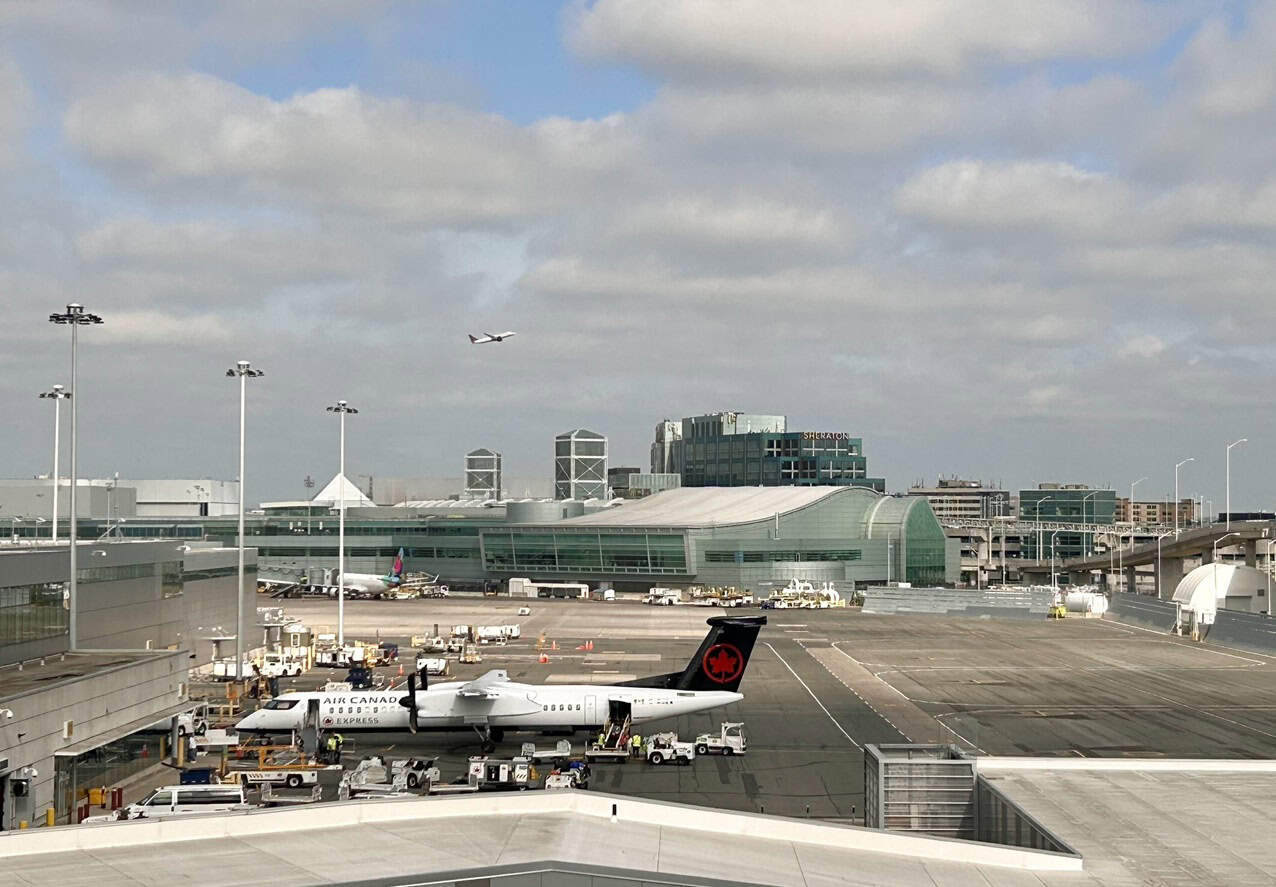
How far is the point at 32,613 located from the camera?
55156mm

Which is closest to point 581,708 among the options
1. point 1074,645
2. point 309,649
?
point 309,649

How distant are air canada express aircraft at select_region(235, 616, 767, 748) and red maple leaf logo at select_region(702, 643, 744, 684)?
5 centimetres

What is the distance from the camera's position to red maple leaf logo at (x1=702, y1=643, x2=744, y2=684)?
6238 cm

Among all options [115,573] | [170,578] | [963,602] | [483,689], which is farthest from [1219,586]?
[115,573]

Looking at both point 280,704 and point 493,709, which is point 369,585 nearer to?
point 280,704

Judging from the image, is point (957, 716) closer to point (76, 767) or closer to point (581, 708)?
point (581, 708)

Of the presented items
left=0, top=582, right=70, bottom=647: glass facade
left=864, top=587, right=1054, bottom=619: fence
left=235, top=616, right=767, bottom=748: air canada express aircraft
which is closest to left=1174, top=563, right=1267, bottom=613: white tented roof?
left=864, top=587, right=1054, bottom=619: fence

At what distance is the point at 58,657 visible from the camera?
57.4 meters

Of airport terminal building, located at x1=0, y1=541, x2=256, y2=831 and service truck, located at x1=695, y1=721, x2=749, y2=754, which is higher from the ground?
airport terminal building, located at x1=0, y1=541, x2=256, y2=831

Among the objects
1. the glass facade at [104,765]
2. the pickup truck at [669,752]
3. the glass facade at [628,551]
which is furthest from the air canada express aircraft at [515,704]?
the glass facade at [628,551]

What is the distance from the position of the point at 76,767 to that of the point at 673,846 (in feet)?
94.1

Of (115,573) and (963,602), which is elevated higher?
(115,573)

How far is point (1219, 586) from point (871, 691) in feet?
222

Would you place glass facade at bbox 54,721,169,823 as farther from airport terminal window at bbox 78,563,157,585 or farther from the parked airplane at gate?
the parked airplane at gate
